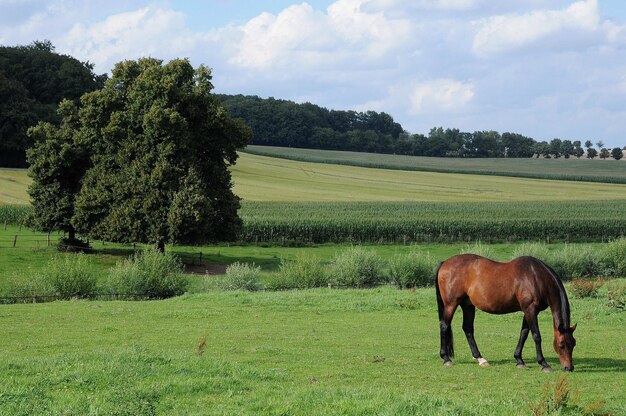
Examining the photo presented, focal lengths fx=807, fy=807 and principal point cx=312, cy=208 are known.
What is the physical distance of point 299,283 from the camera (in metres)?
39.0

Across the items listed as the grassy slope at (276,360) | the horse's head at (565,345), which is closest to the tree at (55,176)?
the grassy slope at (276,360)

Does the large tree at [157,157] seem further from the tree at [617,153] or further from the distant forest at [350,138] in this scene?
the tree at [617,153]

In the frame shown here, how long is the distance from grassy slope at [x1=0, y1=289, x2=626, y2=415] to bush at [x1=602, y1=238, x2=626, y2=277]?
21.5 meters

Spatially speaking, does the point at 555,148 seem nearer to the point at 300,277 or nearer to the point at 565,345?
the point at 300,277

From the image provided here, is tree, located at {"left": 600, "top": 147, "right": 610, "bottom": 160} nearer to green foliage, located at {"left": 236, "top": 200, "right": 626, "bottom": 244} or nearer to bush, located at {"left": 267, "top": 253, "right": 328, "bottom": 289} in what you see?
green foliage, located at {"left": 236, "top": 200, "right": 626, "bottom": 244}

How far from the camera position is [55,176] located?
182 ft

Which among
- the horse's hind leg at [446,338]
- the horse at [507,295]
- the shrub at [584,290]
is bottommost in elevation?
the shrub at [584,290]

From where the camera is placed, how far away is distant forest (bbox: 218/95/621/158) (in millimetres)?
171625

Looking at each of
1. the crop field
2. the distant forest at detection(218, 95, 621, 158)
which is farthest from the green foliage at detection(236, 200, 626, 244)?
the distant forest at detection(218, 95, 621, 158)

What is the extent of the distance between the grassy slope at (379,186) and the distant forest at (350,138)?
112 ft

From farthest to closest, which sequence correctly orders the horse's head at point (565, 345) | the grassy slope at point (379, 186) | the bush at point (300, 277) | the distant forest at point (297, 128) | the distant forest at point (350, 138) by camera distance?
the distant forest at point (350, 138) < the distant forest at point (297, 128) < the grassy slope at point (379, 186) < the bush at point (300, 277) < the horse's head at point (565, 345)

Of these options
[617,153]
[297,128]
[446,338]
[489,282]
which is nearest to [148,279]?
[446,338]

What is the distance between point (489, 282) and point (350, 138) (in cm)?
16220

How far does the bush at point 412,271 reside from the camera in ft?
133
